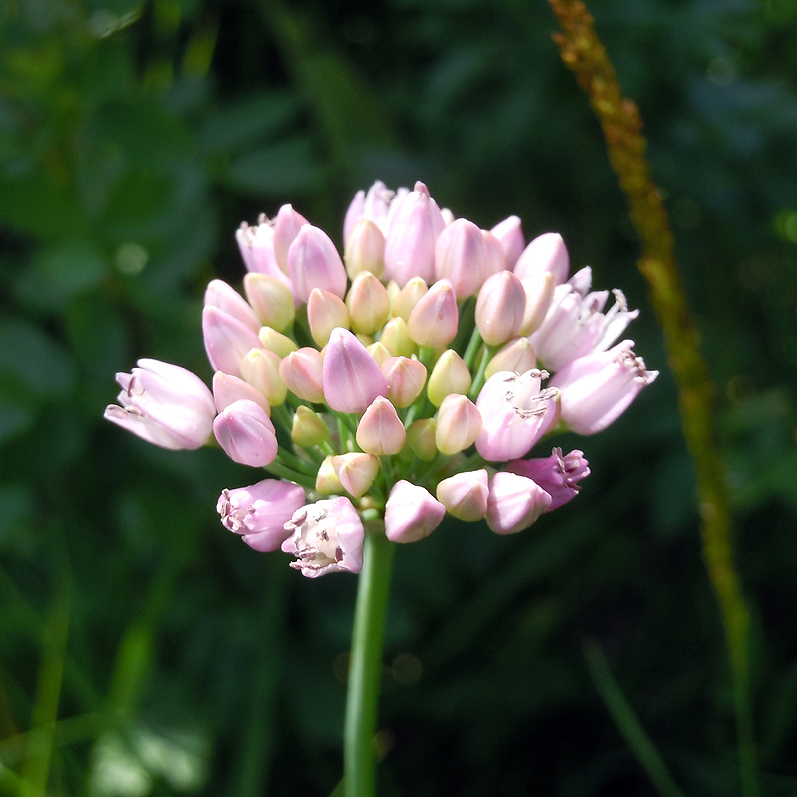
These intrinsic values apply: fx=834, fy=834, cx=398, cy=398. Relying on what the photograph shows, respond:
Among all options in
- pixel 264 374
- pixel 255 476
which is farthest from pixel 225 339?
pixel 255 476

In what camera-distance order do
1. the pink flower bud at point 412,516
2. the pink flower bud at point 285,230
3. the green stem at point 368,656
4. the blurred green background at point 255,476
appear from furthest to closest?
1. the blurred green background at point 255,476
2. the pink flower bud at point 285,230
3. the green stem at point 368,656
4. the pink flower bud at point 412,516

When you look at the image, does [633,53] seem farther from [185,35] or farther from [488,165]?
[185,35]

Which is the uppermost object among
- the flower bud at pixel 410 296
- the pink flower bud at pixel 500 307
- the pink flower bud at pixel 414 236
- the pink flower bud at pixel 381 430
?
the pink flower bud at pixel 414 236

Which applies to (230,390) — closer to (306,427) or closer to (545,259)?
(306,427)

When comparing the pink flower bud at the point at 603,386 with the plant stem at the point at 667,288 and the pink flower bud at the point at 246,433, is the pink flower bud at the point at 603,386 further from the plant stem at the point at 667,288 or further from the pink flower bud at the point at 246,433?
the pink flower bud at the point at 246,433

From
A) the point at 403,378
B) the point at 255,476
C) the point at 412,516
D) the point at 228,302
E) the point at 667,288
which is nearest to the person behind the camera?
the point at 412,516

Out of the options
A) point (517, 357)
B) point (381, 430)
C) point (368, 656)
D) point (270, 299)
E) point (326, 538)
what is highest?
point (270, 299)

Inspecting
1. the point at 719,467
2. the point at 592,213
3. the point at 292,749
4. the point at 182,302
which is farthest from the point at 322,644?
the point at 592,213

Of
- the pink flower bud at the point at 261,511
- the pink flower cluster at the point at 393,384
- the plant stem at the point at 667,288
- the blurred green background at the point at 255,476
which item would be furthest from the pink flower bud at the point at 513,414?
Result: the blurred green background at the point at 255,476
